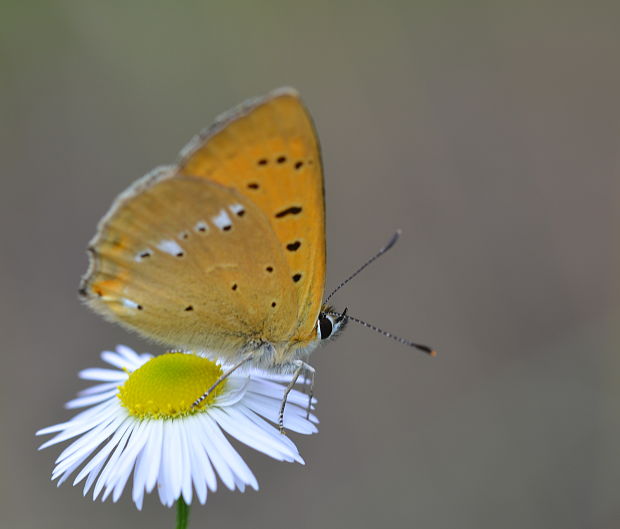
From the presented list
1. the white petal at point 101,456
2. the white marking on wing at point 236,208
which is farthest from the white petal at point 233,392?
the white marking on wing at point 236,208

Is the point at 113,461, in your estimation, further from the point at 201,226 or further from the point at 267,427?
the point at 201,226

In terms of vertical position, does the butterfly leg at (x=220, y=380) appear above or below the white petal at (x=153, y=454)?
above

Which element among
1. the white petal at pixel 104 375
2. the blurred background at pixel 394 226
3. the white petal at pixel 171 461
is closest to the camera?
the white petal at pixel 171 461

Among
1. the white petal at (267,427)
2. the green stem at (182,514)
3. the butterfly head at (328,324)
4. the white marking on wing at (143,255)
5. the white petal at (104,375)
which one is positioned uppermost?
the white marking on wing at (143,255)

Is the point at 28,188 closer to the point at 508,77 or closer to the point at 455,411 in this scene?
the point at 455,411

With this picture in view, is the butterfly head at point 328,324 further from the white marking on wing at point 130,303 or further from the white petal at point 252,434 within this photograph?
the white marking on wing at point 130,303

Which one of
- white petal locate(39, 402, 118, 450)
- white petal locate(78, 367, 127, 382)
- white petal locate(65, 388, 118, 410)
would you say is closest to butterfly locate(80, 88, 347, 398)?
white petal locate(39, 402, 118, 450)

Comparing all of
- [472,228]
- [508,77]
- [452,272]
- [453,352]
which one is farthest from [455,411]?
[508,77]
